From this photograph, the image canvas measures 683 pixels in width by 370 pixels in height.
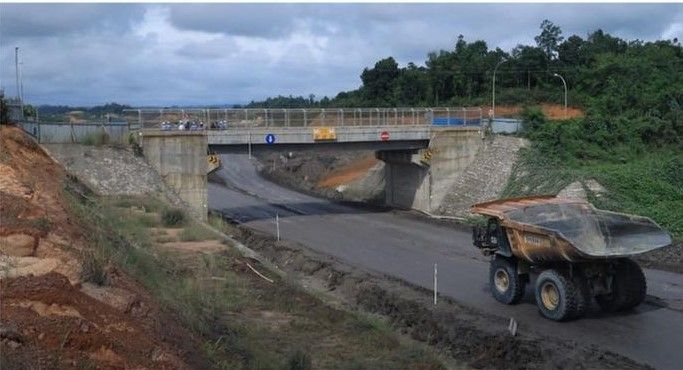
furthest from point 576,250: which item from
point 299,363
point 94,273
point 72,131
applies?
point 72,131

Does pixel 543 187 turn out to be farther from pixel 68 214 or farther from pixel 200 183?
pixel 68 214

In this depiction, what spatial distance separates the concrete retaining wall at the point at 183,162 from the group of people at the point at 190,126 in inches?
15.1

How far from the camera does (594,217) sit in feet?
65.3

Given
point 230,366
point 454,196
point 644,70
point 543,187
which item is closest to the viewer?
point 230,366

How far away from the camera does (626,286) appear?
2014 centimetres

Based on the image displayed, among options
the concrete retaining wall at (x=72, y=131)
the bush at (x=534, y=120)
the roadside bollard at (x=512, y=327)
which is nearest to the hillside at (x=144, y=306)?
the roadside bollard at (x=512, y=327)

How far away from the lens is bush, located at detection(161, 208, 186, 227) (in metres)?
33.8

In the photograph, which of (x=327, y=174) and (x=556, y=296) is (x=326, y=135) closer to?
(x=556, y=296)

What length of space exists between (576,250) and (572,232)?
2.80 feet

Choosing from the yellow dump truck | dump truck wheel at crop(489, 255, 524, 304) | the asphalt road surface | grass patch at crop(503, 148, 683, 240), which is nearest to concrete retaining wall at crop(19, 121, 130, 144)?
the asphalt road surface

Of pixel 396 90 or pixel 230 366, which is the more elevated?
pixel 396 90

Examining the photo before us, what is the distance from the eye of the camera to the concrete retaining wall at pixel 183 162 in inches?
1617

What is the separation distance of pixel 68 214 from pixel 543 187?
85.2ft

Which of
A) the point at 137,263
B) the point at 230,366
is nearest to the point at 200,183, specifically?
the point at 137,263
